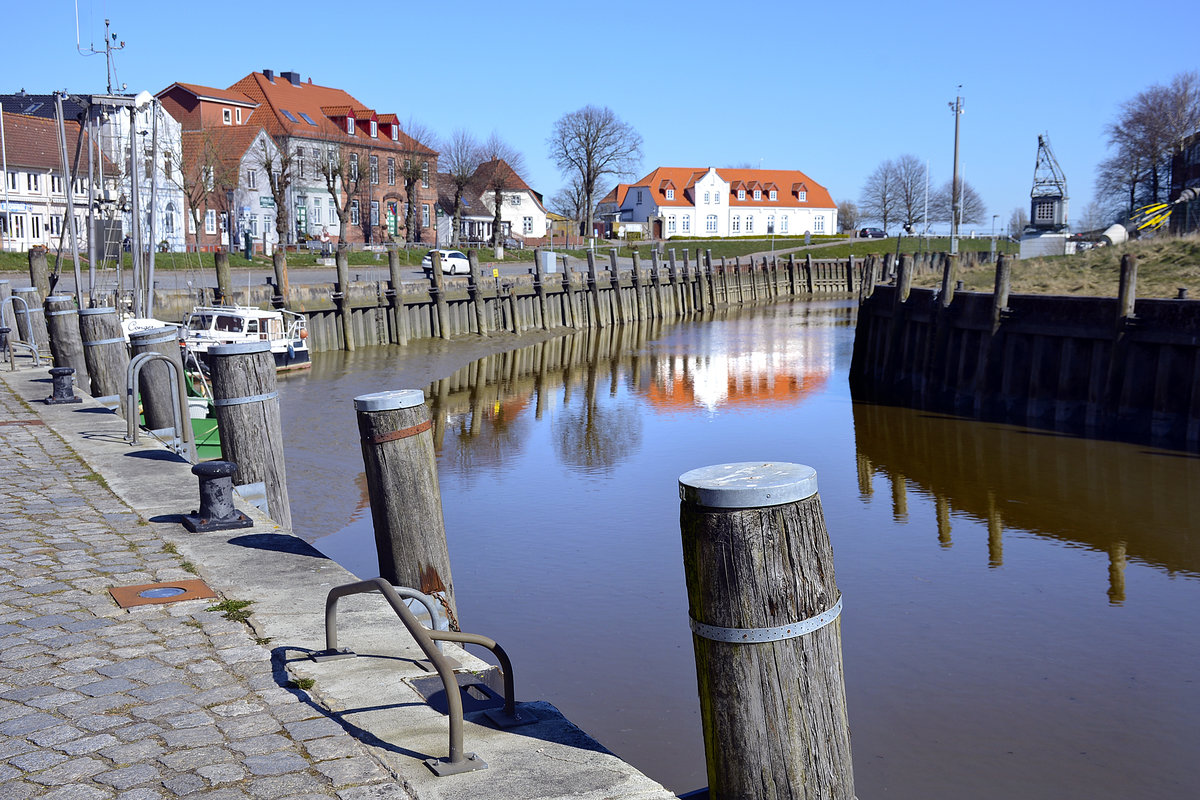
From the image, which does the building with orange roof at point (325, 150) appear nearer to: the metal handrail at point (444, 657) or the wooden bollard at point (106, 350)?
the wooden bollard at point (106, 350)

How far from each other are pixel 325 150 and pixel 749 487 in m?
73.6

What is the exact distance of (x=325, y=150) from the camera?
2862 inches

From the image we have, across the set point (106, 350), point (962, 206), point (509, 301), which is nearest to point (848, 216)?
point (962, 206)

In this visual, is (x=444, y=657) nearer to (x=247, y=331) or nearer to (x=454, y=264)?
(x=247, y=331)

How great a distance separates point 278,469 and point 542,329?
121 ft

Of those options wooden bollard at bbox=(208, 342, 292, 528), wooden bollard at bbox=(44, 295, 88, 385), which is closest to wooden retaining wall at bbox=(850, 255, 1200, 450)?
wooden bollard at bbox=(208, 342, 292, 528)

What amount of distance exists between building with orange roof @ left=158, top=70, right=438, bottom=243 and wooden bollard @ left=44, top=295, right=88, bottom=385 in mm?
46962

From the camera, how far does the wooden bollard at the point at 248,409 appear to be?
793 centimetres

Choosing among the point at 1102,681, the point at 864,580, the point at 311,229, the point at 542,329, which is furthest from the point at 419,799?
the point at 311,229

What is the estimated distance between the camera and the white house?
115 metres

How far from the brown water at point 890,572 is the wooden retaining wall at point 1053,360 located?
0.67 meters

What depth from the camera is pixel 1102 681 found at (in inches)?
348

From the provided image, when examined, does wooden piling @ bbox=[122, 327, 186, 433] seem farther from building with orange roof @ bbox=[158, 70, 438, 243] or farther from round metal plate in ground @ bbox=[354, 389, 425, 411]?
building with orange roof @ bbox=[158, 70, 438, 243]

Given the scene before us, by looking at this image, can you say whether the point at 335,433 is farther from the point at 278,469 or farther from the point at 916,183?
the point at 916,183
